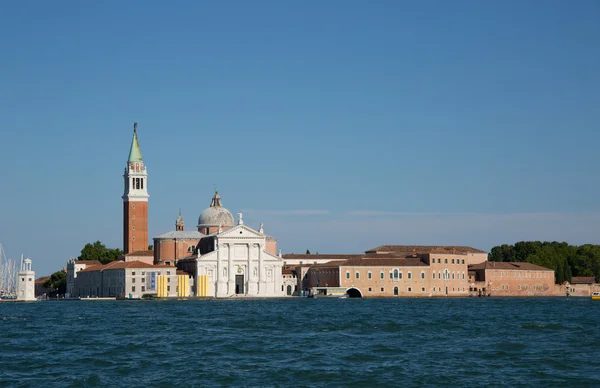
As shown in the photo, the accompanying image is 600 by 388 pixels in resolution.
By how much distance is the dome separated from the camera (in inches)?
4129

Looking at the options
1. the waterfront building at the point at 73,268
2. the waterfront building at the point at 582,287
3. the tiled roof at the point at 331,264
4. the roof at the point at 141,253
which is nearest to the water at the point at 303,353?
the tiled roof at the point at 331,264

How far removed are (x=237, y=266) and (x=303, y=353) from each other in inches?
2593

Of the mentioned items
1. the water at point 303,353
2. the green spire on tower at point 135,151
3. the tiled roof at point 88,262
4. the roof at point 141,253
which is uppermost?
the green spire on tower at point 135,151

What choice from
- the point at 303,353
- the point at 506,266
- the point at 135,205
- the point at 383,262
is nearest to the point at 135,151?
the point at 135,205

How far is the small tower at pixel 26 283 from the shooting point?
9169 cm

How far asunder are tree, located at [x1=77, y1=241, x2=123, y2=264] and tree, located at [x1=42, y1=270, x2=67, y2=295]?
9.71 feet

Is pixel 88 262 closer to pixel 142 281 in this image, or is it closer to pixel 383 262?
pixel 142 281

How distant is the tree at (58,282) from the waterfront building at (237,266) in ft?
65.8

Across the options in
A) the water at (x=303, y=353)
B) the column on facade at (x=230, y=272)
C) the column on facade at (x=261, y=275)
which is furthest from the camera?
the column on facade at (x=261, y=275)

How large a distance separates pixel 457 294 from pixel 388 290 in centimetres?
750

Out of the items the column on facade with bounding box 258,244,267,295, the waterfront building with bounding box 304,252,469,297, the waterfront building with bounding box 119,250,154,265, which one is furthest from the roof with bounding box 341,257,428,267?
the waterfront building with bounding box 119,250,154,265

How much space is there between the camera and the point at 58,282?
361 ft

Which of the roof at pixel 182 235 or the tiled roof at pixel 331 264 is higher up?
the roof at pixel 182 235

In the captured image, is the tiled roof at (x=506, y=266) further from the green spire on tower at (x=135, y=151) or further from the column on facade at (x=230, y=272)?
the green spire on tower at (x=135, y=151)
